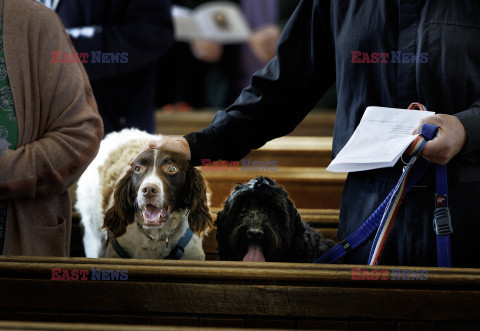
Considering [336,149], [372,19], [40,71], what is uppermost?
[372,19]

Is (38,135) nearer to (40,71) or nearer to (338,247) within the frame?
(40,71)

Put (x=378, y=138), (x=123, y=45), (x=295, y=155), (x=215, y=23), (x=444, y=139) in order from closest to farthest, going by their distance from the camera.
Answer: (x=444, y=139)
(x=378, y=138)
(x=123, y=45)
(x=295, y=155)
(x=215, y=23)

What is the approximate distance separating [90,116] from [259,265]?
637 mm

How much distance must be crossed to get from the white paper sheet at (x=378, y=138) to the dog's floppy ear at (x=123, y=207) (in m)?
0.53

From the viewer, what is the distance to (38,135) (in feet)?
5.29

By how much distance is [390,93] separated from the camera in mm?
1467

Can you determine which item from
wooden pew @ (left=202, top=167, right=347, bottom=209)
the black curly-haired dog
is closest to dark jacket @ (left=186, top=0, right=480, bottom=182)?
the black curly-haired dog

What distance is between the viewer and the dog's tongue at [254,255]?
1.53 metres

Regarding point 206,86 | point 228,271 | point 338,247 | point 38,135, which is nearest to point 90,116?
point 38,135

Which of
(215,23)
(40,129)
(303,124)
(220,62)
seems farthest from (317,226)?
(220,62)

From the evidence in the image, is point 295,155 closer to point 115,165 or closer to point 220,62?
point 115,165

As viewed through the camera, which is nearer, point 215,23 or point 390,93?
point 390,93

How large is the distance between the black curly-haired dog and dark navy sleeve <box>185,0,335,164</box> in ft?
0.42

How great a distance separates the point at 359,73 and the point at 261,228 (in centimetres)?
45
